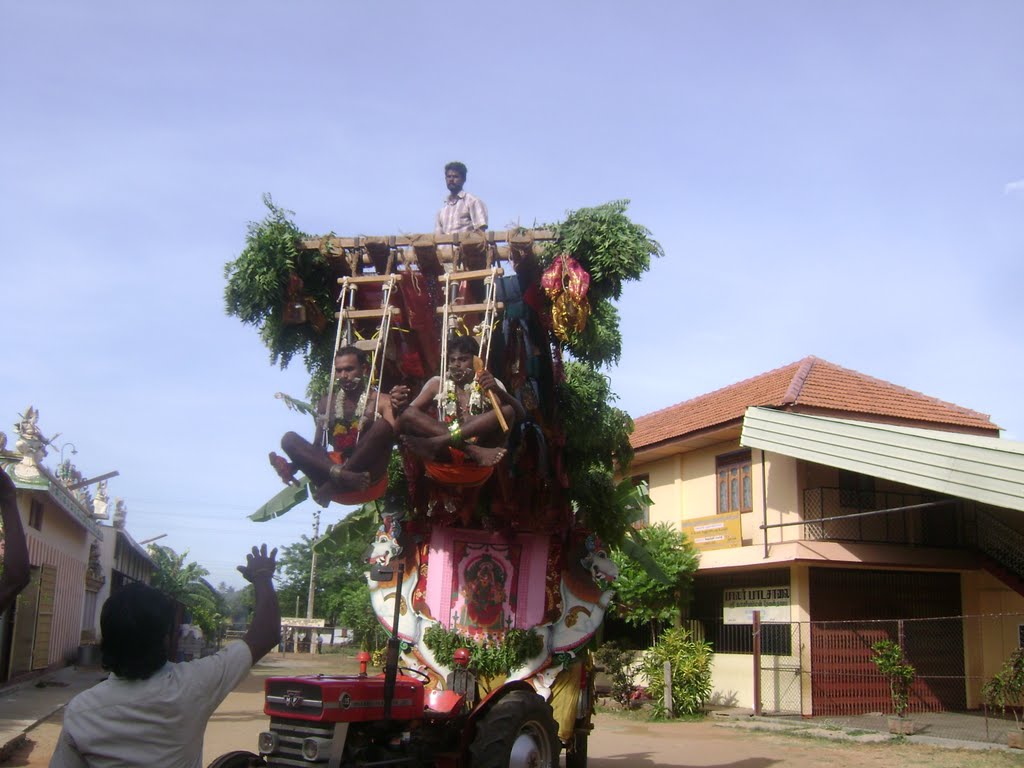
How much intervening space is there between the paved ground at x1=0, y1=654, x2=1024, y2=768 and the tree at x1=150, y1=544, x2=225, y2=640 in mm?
15933

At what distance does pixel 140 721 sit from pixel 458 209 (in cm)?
647

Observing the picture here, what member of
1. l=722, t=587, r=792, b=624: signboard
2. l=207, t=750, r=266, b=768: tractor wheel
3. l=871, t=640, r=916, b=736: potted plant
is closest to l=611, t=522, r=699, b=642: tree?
l=722, t=587, r=792, b=624: signboard

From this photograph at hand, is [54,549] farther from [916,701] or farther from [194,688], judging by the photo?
[194,688]

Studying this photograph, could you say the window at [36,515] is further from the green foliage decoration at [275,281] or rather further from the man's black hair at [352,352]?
the man's black hair at [352,352]

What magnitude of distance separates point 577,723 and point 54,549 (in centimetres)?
1628

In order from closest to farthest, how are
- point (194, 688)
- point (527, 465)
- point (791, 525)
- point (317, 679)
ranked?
point (194, 688), point (317, 679), point (527, 465), point (791, 525)

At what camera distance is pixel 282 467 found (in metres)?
7.34

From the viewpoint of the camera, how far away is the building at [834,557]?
17.0 metres

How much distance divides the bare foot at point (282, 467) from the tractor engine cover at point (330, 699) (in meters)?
1.48

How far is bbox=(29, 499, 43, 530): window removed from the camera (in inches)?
742

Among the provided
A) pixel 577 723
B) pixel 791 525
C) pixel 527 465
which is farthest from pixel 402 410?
pixel 791 525

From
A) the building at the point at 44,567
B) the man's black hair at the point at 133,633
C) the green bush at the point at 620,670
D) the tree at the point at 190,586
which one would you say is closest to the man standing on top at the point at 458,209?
the man's black hair at the point at 133,633

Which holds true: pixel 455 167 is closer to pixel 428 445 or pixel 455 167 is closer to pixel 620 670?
pixel 428 445

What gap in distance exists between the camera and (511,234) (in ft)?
26.1
